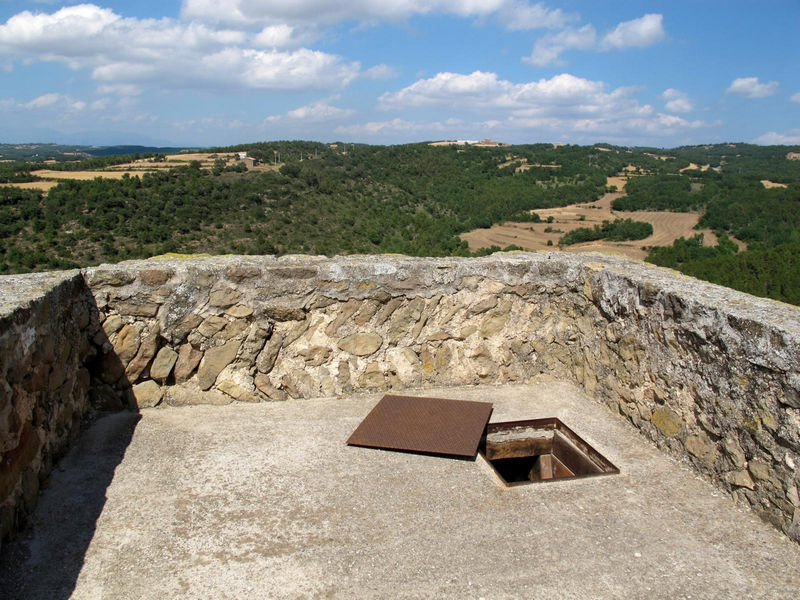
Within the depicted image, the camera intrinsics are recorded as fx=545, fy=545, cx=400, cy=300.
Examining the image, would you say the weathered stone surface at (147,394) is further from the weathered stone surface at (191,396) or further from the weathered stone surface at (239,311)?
the weathered stone surface at (239,311)

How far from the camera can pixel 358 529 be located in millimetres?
2537

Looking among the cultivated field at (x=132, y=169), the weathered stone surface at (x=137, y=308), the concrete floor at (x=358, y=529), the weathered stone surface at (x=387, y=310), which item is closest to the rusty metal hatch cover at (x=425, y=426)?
the concrete floor at (x=358, y=529)

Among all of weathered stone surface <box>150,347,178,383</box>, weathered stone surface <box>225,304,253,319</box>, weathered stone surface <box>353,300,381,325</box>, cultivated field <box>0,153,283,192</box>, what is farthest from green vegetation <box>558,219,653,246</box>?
weathered stone surface <box>150,347,178,383</box>

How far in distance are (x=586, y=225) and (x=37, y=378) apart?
1565 inches

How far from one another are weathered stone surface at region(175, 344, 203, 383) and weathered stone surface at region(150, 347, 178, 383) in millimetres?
39

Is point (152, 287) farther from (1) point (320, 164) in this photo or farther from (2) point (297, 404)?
(1) point (320, 164)

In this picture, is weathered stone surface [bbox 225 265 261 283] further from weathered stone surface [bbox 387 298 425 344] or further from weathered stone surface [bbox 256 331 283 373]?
weathered stone surface [bbox 387 298 425 344]

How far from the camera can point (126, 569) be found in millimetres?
2238

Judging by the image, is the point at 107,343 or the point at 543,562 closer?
the point at 543,562

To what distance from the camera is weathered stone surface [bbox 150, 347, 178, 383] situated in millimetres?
3832

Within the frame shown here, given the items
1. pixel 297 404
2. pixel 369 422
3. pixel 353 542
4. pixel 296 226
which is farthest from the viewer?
pixel 296 226

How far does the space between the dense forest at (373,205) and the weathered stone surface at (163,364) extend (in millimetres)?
18481

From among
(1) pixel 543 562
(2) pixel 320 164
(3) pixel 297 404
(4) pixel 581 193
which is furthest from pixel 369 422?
(4) pixel 581 193

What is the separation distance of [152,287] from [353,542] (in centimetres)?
231
